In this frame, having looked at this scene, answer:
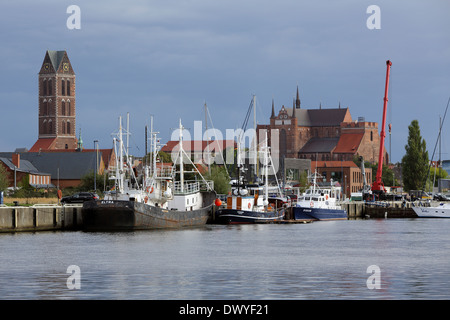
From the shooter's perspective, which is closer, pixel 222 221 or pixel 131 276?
pixel 131 276

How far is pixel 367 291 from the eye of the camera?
1446 inches

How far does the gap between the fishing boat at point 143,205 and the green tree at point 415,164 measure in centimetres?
8590

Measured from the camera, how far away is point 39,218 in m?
71.1

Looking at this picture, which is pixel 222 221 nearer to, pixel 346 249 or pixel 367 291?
pixel 346 249

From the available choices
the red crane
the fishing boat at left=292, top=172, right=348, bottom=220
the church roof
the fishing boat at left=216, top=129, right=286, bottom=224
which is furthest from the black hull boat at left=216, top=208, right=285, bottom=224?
the church roof

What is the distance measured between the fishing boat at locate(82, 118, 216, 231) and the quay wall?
2549mm

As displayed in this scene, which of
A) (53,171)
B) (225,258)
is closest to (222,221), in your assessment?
(225,258)

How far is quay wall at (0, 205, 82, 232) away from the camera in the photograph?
223 feet

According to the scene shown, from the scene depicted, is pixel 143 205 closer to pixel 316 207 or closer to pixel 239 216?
pixel 239 216

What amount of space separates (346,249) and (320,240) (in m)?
8.91

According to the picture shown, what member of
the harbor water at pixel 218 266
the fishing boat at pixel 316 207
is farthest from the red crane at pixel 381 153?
the harbor water at pixel 218 266

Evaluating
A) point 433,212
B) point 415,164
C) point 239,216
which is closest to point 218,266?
point 239,216

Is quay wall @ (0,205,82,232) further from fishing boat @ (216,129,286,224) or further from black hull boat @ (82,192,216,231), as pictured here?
fishing boat @ (216,129,286,224)

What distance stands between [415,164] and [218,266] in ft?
403
